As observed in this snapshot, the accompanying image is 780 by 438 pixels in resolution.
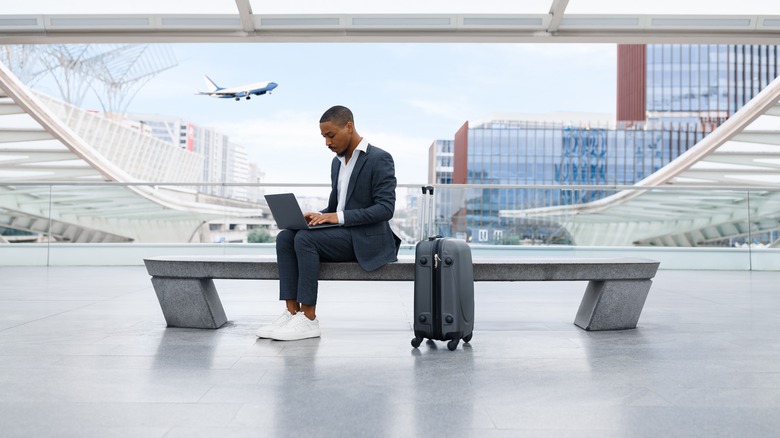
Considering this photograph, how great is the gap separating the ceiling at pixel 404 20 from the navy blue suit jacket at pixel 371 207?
3.49 m

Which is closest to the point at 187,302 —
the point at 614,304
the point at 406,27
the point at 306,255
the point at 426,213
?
the point at 306,255

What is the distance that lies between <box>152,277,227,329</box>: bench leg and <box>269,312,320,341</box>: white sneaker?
0.56 meters

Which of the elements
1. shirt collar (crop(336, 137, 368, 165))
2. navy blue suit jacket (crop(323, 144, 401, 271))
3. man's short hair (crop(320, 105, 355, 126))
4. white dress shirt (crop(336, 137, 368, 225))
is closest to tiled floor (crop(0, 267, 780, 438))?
navy blue suit jacket (crop(323, 144, 401, 271))

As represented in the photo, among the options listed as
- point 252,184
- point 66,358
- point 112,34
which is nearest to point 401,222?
point 252,184

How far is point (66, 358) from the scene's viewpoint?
2904 mm

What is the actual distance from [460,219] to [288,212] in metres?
5.68

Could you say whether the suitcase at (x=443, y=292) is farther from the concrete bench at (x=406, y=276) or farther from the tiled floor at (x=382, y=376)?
the concrete bench at (x=406, y=276)

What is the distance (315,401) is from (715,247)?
29.0 feet

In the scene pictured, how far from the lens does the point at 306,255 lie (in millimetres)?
3373

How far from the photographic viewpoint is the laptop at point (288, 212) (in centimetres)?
334

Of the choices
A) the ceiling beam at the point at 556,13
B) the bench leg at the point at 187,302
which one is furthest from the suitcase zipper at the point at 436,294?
the ceiling beam at the point at 556,13
